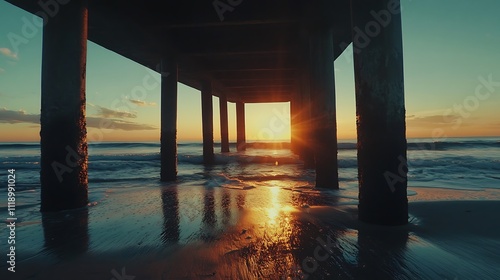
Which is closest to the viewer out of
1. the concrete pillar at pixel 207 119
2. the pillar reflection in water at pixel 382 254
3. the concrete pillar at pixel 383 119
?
the pillar reflection in water at pixel 382 254

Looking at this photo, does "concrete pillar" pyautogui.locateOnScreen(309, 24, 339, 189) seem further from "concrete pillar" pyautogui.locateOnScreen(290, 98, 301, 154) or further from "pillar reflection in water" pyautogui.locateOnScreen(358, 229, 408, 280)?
"concrete pillar" pyautogui.locateOnScreen(290, 98, 301, 154)

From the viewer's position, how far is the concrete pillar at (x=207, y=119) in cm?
1653

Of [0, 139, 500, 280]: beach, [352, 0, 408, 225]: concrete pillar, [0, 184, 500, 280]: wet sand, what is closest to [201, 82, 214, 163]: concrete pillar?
[0, 139, 500, 280]: beach

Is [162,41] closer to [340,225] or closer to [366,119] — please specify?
[366,119]

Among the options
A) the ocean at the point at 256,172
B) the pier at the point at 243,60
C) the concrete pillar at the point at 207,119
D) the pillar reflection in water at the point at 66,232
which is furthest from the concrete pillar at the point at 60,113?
the concrete pillar at the point at 207,119

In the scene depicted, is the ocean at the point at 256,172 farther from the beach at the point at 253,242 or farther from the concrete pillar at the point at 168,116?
the beach at the point at 253,242

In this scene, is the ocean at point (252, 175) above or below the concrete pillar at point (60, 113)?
below

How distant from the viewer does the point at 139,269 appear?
2629mm

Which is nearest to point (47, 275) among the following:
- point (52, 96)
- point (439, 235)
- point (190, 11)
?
point (52, 96)

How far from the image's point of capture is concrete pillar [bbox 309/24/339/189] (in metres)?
7.71

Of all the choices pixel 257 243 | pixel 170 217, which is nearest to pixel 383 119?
pixel 257 243

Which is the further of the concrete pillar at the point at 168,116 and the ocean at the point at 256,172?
the concrete pillar at the point at 168,116

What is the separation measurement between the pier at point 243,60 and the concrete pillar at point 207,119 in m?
2.52

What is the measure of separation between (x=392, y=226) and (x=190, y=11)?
7310 mm
